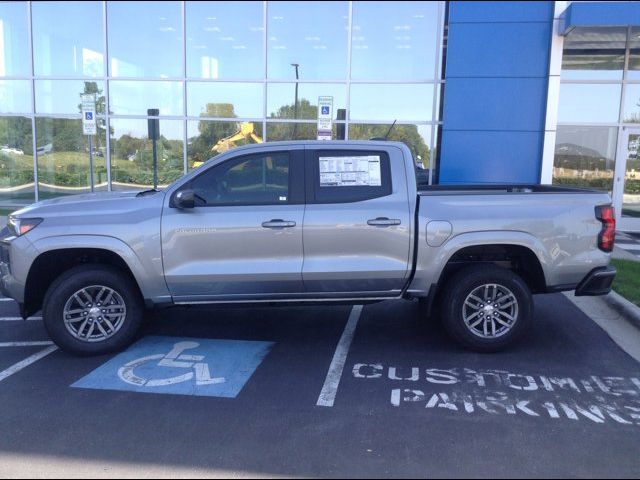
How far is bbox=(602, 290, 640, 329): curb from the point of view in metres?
6.11

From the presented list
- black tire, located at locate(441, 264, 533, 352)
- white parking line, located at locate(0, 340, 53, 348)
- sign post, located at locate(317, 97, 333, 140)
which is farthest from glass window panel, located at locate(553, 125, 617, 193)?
white parking line, located at locate(0, 340, 53, 348)

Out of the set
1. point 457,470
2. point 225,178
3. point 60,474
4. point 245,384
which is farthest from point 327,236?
point 60,474

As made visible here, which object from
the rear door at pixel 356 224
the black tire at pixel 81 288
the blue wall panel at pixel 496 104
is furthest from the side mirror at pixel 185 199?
the blue wall panel at pixel 496 104

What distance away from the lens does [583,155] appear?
1368cm

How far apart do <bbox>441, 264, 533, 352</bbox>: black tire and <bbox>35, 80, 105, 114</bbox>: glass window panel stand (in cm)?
1314

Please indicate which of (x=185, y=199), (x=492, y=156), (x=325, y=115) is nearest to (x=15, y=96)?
(x=325, y=115)

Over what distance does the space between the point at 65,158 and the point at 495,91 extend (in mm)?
12036

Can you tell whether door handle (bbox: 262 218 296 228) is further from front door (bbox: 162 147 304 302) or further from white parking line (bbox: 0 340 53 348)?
white parking line (bbox: 0 340 53 348)

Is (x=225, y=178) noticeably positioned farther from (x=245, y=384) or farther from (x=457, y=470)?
(x=457, y=470)

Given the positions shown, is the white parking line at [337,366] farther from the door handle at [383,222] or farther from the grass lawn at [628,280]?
the grass lawn at [628,280]

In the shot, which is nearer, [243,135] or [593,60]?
[593,60]

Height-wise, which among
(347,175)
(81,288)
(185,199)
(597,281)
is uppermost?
(347,175)

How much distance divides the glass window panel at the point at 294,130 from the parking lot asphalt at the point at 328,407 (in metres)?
9.45

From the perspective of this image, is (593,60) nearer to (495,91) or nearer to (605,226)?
(495,91)
